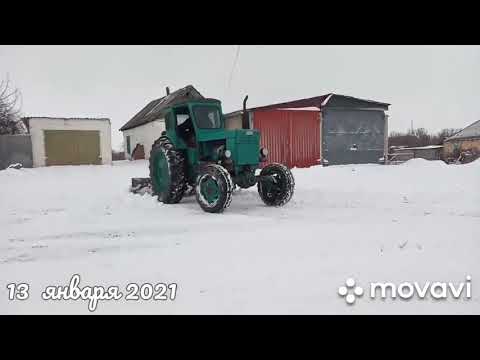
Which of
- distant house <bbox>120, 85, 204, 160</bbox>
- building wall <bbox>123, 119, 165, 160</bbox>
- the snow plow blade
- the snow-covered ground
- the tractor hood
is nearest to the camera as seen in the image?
the snow-covered ground

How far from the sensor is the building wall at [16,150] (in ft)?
48.0

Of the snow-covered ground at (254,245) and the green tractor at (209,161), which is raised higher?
the green tractor at (209,161)

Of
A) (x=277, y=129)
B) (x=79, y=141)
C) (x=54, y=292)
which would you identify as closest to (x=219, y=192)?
(x=54, y=292)

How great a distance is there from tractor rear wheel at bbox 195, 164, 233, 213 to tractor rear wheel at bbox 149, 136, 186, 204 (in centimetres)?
82

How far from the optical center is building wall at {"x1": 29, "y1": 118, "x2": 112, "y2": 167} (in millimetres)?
15203

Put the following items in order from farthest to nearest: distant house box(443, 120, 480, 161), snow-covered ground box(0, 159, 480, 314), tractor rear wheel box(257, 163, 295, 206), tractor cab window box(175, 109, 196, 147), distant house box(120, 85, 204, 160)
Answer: distant house box(120, 85, 204, 160) → distant house box(443, 120, 480, 161) → tractor cab window box(175, 109, 196, 147) → tractor rear wheel box(257, 163, 295, 206) → snow-covered ground box(0, 159, 480, 314)

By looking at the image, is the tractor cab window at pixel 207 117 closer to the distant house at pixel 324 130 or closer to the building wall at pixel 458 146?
the distant house at pixel 324 130

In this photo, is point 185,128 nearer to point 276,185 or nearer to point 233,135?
point 233,135

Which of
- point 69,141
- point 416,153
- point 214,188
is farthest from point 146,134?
point 214,188

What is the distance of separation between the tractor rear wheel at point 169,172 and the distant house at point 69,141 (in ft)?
32.0

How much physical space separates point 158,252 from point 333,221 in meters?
2.65

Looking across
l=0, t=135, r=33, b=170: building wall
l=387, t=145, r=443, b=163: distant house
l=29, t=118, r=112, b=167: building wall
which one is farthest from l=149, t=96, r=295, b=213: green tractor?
l=0, t=135, r=33, b=170: building wall

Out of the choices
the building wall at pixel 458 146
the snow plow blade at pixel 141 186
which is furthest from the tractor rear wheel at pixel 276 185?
the building wall at pixel 458 146

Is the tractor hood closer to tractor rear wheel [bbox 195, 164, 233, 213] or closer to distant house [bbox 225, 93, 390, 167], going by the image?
tractor rear wheel [bbox 195, 164, 233, 213]
